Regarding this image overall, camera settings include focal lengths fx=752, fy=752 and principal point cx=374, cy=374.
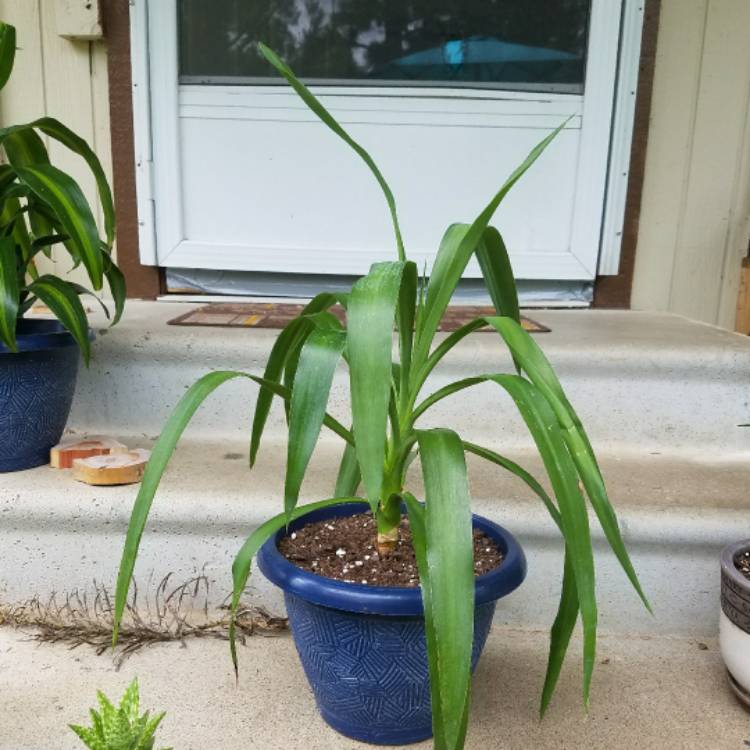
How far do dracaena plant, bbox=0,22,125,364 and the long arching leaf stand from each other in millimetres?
776

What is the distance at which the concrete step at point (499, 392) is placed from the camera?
1661 mm

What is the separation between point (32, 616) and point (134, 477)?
286mm

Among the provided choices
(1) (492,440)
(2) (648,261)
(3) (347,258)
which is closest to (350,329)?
(1) (492,440)

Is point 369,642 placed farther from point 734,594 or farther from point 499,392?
point 499,392

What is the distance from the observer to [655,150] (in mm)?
2193

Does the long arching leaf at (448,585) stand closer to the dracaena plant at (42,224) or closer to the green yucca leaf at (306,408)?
the green yucca leaf at (306,408)

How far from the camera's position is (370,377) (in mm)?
675

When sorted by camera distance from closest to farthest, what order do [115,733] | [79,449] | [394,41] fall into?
[115,733] < [79,449] < [394,41]

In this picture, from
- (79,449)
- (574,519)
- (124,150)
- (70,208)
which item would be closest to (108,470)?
(79,449)

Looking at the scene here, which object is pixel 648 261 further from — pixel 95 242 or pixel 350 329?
pixel 350 329

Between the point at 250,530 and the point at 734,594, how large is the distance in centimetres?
76

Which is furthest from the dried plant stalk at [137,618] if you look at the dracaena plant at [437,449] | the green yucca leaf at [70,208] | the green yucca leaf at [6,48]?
the green yucca leaf at [6,48]

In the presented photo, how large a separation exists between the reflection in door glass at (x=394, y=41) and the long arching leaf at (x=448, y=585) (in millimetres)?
1672

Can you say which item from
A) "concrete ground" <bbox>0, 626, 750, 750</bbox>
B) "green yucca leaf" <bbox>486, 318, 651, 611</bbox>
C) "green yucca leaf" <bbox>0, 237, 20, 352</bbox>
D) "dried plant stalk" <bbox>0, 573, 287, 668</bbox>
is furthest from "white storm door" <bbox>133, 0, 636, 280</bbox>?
"green yucca leaf" <bbox>486, 318, 651, 611</bbox>
